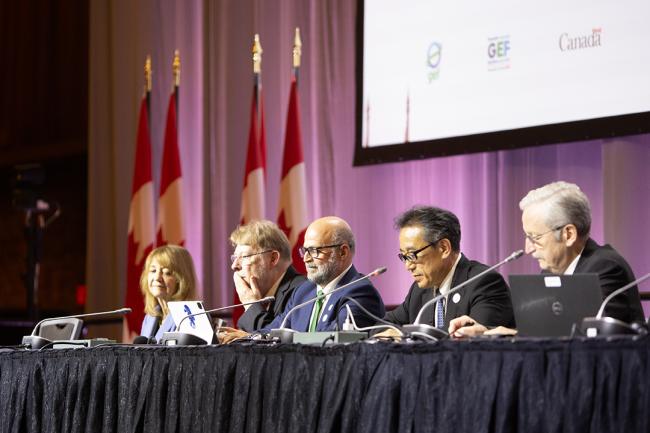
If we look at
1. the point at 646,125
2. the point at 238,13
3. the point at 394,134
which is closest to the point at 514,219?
the point at 394,134

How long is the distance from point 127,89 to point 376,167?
2.33 m

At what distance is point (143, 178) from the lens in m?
6.89

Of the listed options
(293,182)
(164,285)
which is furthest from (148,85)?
(164,285)

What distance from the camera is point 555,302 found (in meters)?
2.58

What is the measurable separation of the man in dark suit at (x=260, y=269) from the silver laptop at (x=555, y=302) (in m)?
2.03

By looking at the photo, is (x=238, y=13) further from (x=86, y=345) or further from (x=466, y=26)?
(x=86, y=345)

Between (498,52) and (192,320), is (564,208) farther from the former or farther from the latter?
(498,52)

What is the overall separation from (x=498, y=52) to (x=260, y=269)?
5.13 ft

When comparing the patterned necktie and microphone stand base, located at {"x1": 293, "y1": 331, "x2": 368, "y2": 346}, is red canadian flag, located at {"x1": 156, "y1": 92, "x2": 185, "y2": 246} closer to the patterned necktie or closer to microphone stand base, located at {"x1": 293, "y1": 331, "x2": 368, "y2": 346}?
the patterned necktie

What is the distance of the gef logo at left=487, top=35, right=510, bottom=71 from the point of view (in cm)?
494

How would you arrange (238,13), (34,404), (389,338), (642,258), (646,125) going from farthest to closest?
(238,13), (642,258), (646,125), (34,404), (389,338)

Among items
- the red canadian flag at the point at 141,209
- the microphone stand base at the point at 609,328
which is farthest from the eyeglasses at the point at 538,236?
the red canadian flag at the point at 141,209

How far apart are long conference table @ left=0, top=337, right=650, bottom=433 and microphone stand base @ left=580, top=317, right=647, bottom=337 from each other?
113 mm

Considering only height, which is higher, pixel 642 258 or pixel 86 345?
pixel 642 258
